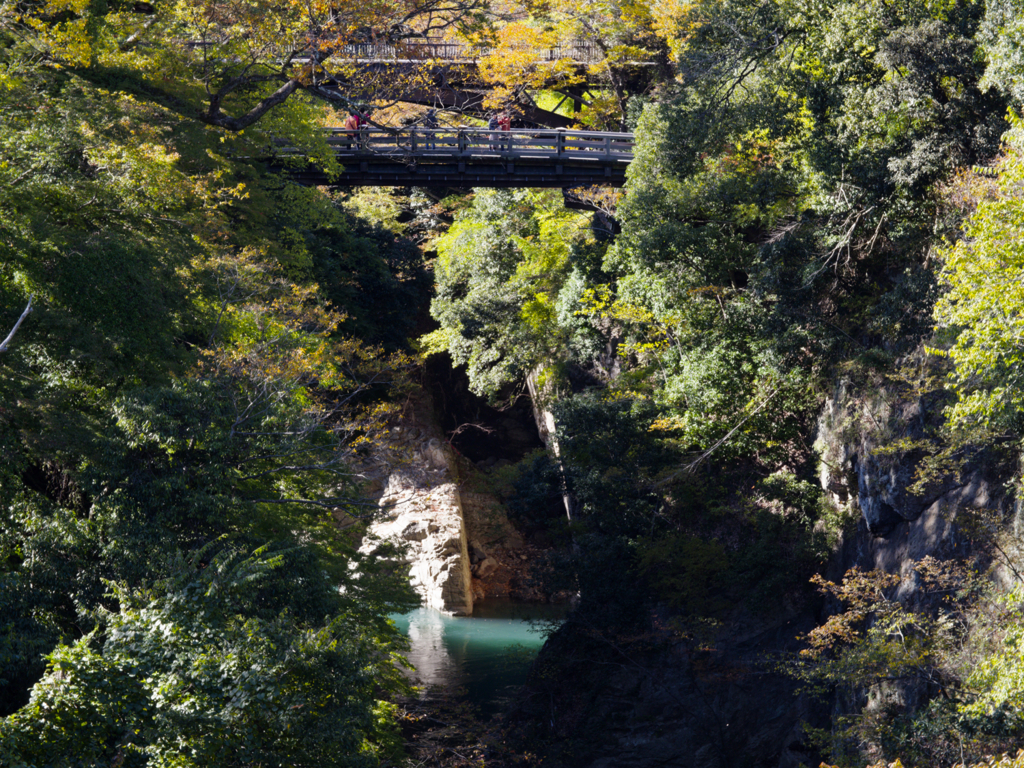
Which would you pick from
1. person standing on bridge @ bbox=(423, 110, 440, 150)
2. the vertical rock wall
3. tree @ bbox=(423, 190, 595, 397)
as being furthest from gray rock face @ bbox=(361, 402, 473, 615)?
person standing on bridge @ bbox=(423, 110, 440, 150)

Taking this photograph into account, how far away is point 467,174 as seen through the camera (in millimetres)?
22109

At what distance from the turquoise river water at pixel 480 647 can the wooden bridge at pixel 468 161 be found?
37.3ft

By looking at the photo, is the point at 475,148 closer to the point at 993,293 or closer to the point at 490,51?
the point at 490,51

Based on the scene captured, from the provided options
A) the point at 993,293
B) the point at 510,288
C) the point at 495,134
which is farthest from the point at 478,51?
the point at 993,293

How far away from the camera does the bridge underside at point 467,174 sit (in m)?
22.1

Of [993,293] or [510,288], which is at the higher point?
[510,288]

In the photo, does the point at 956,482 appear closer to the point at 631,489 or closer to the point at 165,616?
the point at 631,489

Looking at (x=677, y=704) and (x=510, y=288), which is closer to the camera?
(x=677, y=704)

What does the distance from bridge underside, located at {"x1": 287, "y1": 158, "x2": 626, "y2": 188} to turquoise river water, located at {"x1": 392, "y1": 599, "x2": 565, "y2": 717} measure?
36.9 ft

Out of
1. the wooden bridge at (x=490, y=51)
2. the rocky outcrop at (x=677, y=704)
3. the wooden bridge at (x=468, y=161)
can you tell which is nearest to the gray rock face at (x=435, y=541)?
the rocky outcrop at (x=677, y=704)

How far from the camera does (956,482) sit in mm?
12812

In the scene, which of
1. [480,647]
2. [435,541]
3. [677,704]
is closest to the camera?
[677,704]

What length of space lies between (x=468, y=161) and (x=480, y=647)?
1419 cm

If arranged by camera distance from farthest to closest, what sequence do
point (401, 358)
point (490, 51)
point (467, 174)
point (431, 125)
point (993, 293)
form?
point (490, 51) → point (401, 358) → point (467, 174) → point (431, 125) → point (993, 293)
